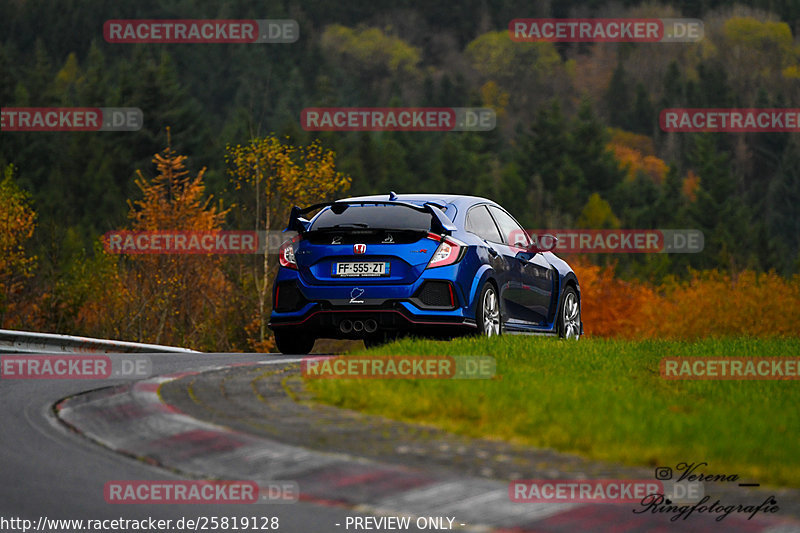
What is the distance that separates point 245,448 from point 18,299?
45737 millimetres

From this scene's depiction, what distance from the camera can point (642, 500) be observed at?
6.27m

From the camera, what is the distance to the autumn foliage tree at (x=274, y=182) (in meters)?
47.2

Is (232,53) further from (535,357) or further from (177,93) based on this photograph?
(535,357)

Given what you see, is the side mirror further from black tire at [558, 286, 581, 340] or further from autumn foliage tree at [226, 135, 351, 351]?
autumn foliage tree at [226, 135, 351, 351]

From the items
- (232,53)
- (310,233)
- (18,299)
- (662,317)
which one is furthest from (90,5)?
(310,233)

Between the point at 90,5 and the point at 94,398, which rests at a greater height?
the point at 90,5

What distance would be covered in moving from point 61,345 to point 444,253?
617 centimetres

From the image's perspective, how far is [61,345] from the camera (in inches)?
655

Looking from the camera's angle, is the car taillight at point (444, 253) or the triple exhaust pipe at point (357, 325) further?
the triple exhaust pipe at point (357, 325)

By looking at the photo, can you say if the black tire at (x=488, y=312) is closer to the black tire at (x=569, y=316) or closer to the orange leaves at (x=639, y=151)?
the black tire at (x=569, y=316)

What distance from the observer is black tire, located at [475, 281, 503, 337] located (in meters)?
13.4

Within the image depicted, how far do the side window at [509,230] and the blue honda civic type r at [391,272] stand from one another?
57 centimetres

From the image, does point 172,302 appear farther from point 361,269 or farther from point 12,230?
point 361,269

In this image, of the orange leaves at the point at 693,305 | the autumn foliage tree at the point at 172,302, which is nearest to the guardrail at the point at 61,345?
the autumn foliage tree at the point at 172,302
